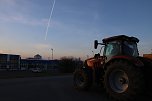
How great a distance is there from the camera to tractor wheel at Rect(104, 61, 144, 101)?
10.2m

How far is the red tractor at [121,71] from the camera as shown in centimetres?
1032

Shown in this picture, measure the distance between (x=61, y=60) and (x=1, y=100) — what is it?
167 feet

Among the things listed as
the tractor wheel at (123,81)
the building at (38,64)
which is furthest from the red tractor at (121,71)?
the building at (38,64)

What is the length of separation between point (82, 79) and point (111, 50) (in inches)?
110

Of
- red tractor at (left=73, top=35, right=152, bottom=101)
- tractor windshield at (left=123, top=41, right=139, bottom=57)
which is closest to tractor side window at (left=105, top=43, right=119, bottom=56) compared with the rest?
red tractor at (left=73, top=35, right=152, bottom=101)

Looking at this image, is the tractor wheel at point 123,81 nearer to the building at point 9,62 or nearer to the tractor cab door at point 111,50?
the tractor cab door at point 111,50

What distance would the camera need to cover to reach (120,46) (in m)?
12.7

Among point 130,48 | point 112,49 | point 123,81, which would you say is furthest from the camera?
point 112,49

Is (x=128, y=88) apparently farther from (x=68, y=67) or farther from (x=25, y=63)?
(x=25, y=63)

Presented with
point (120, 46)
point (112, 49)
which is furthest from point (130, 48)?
point (112, 49)

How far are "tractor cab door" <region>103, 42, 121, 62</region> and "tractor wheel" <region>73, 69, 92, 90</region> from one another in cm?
155

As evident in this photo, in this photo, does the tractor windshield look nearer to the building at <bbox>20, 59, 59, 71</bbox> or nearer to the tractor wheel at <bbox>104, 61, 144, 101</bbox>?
the tractor wheel at <bbox>104, 61, 144, 101</bbox>

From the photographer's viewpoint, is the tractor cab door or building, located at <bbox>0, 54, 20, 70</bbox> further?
building, located at <bbox>0, 54, 20, 70</bbox>

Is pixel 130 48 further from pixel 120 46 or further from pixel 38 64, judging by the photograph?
pixel 38 64
